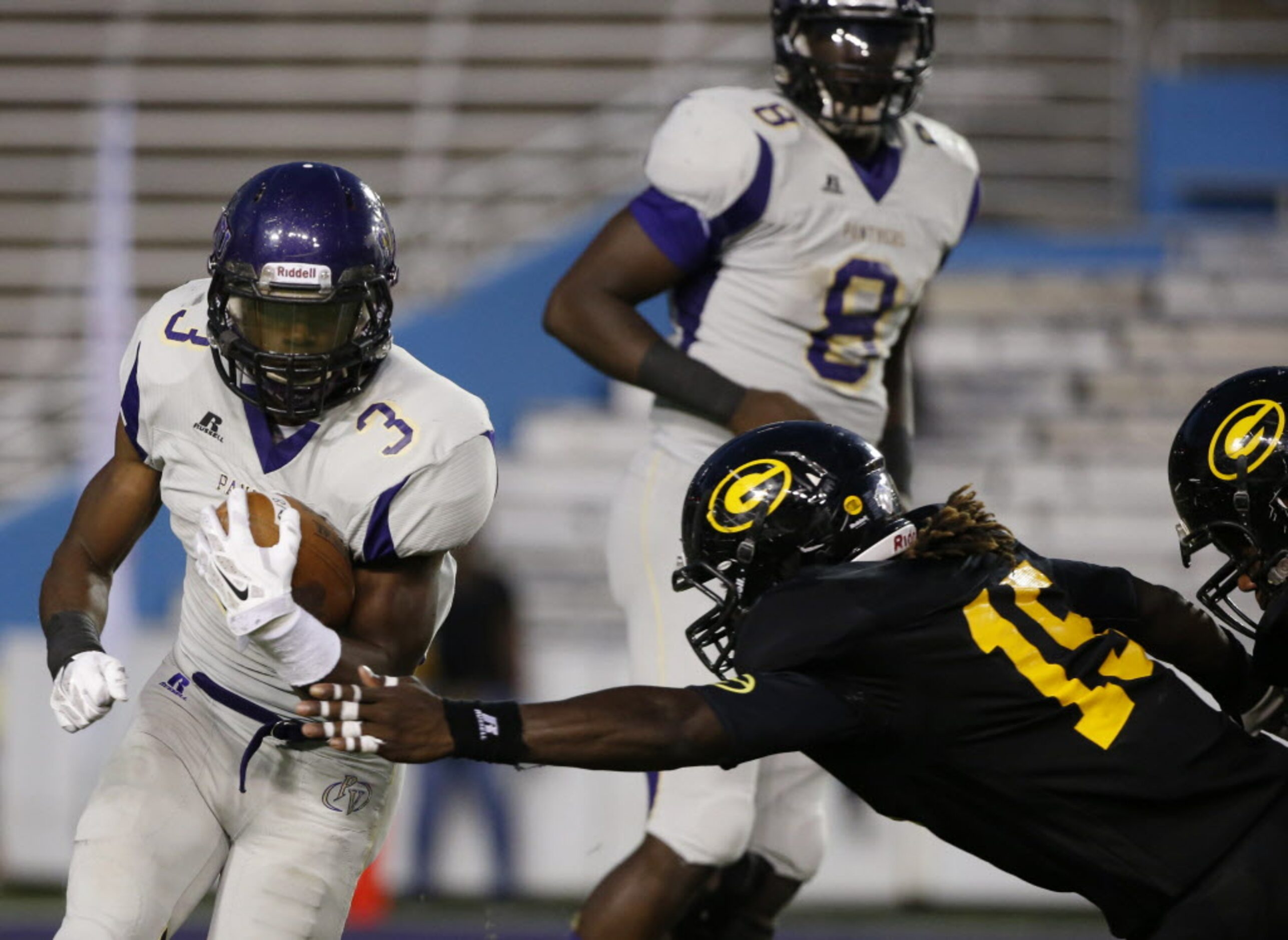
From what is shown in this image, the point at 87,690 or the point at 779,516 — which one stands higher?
the point at 779,516

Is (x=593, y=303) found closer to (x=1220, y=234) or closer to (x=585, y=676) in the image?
(x=585, y=676)

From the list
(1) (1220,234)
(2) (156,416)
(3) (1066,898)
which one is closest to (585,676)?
(3) (1066,898)

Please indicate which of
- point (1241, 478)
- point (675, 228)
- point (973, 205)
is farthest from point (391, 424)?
point (973, 205)

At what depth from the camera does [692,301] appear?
162 inches

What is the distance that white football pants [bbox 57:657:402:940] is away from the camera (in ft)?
10.2

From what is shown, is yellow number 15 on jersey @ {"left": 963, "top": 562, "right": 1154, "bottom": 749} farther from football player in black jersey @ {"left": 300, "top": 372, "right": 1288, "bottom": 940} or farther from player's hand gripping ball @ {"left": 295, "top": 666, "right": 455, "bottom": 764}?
player's hand gripping ball @ {"left": 295, "top": 666, "right": 455, "bottom": 764}

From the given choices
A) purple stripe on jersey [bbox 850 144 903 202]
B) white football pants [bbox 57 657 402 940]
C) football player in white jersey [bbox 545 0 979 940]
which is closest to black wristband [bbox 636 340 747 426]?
football player in white jersey [bbox 545 0 979 940]

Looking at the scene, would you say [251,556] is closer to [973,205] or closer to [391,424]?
[391,424]

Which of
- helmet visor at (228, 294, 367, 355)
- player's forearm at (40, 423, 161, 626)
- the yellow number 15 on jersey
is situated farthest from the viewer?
player's forearm at (40, 423, 161, 626)

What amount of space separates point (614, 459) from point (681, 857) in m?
6.02

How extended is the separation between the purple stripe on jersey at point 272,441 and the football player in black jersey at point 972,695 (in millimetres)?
691

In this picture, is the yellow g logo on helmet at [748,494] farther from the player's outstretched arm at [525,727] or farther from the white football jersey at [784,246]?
the white football jersey at [784,246]

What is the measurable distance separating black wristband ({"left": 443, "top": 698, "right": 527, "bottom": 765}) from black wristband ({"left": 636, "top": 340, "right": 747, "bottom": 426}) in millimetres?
1299

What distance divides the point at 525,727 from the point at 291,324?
93cm
